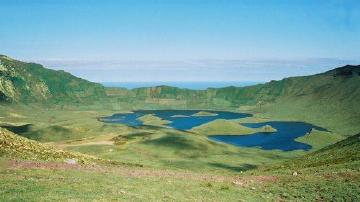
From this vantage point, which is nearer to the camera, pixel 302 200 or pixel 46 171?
pixel 302 200

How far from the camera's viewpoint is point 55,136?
19375 cm

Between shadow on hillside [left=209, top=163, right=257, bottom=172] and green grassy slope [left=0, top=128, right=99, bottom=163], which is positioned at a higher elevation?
green grassy slope [left=0, top=128, right=99, bottom=163]

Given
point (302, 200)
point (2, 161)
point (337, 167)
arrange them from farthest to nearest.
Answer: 1. point (337, 167)
2. point (2, 161)
3. point (302, 200)

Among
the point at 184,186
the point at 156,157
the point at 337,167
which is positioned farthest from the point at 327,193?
the point at 156,157

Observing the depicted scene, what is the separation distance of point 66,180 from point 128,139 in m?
129

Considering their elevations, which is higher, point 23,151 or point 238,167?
point 23,151

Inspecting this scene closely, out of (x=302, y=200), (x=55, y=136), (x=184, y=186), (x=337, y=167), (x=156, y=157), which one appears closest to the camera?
(x=302, y=200)

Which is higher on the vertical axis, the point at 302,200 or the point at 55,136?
the point at 302,200

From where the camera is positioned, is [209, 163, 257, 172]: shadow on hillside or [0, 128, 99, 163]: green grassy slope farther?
[209, 163, 257, 172]: shadow on hillside

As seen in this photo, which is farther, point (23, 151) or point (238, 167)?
point (238, 167)

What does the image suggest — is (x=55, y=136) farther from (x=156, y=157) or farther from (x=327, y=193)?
(x=327, y=193)

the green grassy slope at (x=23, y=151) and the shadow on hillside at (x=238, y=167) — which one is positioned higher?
the green grassy slope at (x=23, y=151)

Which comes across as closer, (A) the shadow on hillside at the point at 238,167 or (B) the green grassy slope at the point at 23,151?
(B) the green grassy slope at the point at 23,151

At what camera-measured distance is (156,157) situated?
5300 inches
